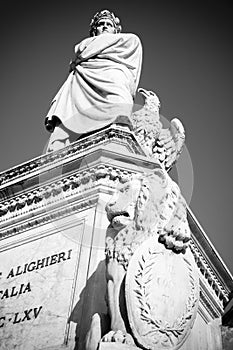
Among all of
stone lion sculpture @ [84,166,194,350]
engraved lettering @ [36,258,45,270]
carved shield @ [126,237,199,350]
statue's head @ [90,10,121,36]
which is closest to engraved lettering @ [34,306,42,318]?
engraved lettering @ [36,258,45,270]

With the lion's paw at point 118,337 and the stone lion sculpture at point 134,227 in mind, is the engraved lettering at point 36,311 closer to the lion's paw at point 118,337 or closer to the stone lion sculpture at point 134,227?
the stone lion sculpture at point 134,227

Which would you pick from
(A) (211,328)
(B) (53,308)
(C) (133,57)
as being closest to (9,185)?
(B) (53,308)

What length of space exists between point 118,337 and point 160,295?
1.75 ft

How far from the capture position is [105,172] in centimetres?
518

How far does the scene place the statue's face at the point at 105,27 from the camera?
29.7 feet

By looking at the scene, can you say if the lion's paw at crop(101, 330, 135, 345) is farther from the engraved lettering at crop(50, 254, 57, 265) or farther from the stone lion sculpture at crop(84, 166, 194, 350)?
the engraved lettering at crop(50, 254, 57, 265)

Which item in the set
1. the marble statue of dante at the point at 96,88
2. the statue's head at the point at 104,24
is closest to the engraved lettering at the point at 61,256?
the marble statue of dante at the point at 96,88

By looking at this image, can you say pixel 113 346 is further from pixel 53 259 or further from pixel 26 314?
pixel 53 259

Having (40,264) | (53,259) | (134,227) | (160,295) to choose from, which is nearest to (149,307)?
(160,295)

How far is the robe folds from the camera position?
702cm

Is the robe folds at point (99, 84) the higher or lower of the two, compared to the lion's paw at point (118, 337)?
higher

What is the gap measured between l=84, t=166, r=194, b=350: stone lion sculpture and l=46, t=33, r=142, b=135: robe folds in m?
2.24

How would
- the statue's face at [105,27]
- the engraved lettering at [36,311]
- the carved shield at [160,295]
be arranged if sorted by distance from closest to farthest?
the carved shield at [160,295], the engraved lettering at [36,311], the statue's face at [105,27]

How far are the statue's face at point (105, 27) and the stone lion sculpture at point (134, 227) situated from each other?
196 inches
